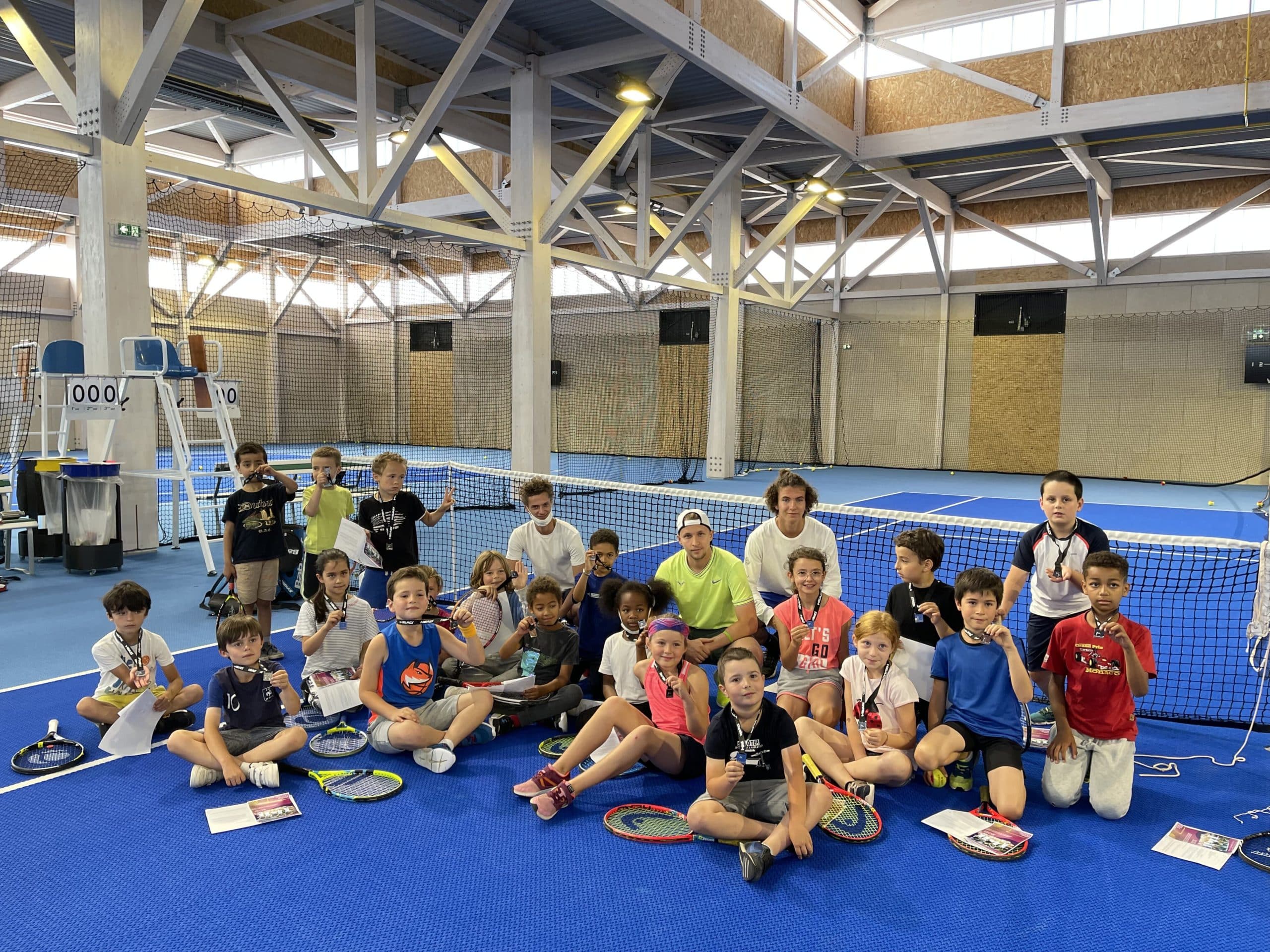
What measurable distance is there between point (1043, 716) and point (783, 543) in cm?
180

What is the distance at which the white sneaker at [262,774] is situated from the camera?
13.4 ft

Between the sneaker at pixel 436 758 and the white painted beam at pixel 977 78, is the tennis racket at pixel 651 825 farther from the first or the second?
the white painted beam at pixel 977 78

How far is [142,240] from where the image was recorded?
875 centimetres

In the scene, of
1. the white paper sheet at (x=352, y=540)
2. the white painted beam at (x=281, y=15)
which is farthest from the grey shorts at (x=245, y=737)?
the white painted beam at (x=281, y=15)

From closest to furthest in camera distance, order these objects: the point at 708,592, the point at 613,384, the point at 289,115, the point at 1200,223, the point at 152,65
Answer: the point at 708,592
the point at 152,65
the point at 289,115
the point at 1200,223
the point at 613,384

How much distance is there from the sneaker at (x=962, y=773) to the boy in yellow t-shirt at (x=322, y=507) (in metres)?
4.32

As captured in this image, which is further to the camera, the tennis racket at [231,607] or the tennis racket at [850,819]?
the tennis racket at [231,607]

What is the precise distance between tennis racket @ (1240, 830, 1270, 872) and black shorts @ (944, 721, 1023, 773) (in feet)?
2.85

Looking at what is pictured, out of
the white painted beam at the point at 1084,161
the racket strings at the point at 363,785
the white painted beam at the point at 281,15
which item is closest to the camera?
the racket strings at the point at 363,785

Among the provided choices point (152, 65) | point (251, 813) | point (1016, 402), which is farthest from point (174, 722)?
point (1016, 402)

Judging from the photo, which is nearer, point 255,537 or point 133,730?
point 133,730

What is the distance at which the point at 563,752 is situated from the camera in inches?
180

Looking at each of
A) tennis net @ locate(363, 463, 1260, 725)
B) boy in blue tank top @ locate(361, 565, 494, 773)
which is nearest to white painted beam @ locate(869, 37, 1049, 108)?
tennis net @ locate(363, 463, 1260, 725)

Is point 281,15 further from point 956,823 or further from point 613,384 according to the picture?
point 613,384
